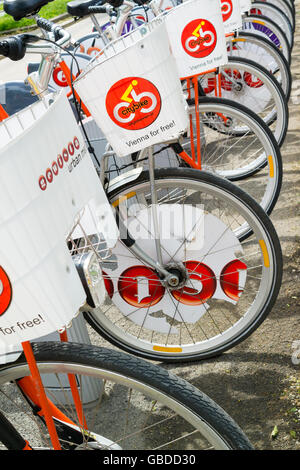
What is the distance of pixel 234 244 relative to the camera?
2.66 m

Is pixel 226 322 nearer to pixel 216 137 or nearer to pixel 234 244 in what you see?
pixel 234 244

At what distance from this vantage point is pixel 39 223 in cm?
121

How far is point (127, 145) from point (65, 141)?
3.18 ft

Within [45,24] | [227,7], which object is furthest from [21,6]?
[227,7]

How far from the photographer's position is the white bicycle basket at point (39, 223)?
116cm

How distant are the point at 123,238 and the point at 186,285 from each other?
14.8 inches

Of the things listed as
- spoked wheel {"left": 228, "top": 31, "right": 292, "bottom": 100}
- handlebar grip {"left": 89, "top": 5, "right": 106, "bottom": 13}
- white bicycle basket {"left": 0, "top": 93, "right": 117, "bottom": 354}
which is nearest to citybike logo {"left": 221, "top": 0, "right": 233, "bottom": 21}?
spoked wheel {"left": 228, "top": 31, "right": 292, "bottom": 100}

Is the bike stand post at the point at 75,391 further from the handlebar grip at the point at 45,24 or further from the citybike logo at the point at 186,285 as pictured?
the handlebar grip at the point at 45,24

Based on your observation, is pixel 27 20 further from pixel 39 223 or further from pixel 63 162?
pixel 39 223

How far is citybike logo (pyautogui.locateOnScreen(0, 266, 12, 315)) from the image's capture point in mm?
1191

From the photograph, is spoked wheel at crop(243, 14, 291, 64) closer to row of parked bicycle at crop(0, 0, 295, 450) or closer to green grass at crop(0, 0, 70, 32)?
row of parked bicycle at crop(0, 0, 295, 450)

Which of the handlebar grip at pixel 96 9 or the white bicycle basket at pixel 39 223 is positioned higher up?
the handlebar grip at pixel 96 9

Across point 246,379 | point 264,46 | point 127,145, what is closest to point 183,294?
point 246,379

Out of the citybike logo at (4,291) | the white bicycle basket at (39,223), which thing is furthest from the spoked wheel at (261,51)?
the citybike logo at (4,291)
